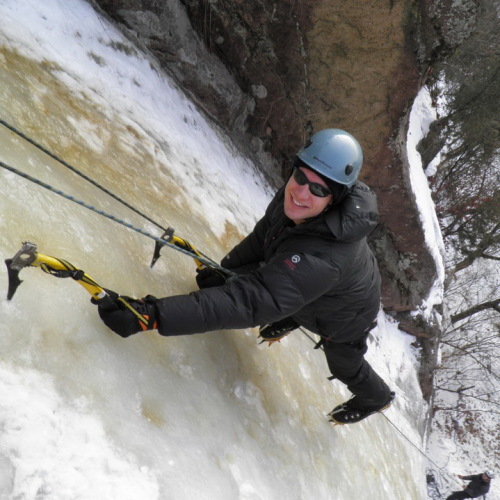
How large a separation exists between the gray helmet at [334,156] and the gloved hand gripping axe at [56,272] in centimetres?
123

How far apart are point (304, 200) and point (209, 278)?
1.06 meters

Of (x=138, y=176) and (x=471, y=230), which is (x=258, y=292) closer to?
(x=138, y=176)

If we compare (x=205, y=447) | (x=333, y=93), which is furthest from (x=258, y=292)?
(x=333, y=93)

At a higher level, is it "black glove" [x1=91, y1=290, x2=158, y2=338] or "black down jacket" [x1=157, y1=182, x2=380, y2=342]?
Result: "black down jacket" [x1=157, y1=182, x2=380, y2=342]

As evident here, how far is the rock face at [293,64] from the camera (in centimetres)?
490

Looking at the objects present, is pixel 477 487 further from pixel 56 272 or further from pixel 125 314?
pixel 56 272

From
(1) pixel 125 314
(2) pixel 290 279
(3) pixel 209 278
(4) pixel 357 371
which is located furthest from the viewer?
(4) pixel 357 371

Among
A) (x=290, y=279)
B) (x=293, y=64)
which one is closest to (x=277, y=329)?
(x=290, y=279)

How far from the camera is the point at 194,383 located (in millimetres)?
2461

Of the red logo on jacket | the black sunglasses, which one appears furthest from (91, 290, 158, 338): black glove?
the black sunglasses

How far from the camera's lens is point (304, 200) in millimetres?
2305

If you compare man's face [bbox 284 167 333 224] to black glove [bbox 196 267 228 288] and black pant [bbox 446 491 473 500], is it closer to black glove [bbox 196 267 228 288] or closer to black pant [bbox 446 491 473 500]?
black glove [bbox 196 267 228 288]

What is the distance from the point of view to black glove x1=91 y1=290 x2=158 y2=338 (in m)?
2.00

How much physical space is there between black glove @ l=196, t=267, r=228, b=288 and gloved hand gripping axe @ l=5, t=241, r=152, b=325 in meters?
1.05
